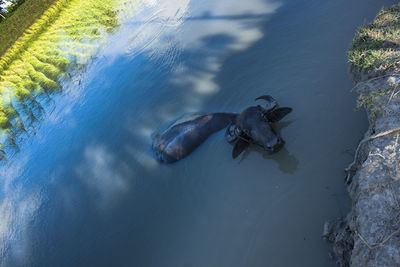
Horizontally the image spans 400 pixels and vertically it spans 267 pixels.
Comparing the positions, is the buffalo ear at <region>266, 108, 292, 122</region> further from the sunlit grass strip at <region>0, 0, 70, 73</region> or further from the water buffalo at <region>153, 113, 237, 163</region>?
the sunlit grass strip at <region>0, 0, 70, 73</region>

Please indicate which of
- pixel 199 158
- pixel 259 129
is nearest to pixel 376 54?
pixel 259 129

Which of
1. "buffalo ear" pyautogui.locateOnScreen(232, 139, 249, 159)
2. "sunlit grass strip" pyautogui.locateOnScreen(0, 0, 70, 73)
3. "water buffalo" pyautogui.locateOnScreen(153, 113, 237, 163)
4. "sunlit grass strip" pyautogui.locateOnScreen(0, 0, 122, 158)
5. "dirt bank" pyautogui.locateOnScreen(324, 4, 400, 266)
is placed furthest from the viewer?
"sunlit grass strip" pyautogui.locateOnScreen(0, 0, 70, 73)

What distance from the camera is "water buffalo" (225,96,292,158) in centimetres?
402

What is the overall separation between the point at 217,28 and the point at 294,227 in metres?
6.51

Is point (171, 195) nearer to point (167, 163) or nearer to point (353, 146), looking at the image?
point (167, 163)

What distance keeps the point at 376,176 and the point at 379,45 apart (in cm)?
264

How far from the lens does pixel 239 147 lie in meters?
4.34

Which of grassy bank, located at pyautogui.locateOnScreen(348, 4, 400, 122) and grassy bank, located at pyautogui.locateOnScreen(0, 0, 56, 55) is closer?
grassy bank, located at pyautogui.locateOnScreen(348, 4, 400, 122)

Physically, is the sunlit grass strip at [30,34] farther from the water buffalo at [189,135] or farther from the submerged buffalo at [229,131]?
the water buffalo at [189,135]

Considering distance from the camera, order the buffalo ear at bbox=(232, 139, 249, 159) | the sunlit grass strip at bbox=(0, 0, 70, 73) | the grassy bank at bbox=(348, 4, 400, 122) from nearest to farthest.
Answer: the grassy bank at bbox=(348, 4, 400, 122)
the buffalo ear at bbox=(232, 139, 249, 159)
the sunlit grass strip at bbox=(0, 0, 70, 73)

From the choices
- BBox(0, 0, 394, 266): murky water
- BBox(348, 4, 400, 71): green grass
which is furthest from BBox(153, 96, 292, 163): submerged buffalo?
BBox(348, 4, 400, 71): green grass

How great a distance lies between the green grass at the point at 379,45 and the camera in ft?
12.3

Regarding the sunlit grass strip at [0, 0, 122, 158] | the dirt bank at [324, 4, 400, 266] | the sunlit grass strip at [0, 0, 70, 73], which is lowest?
the dirt bank at [324, 4, 400, 266]

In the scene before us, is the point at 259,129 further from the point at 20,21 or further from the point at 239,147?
the point at 20,21
